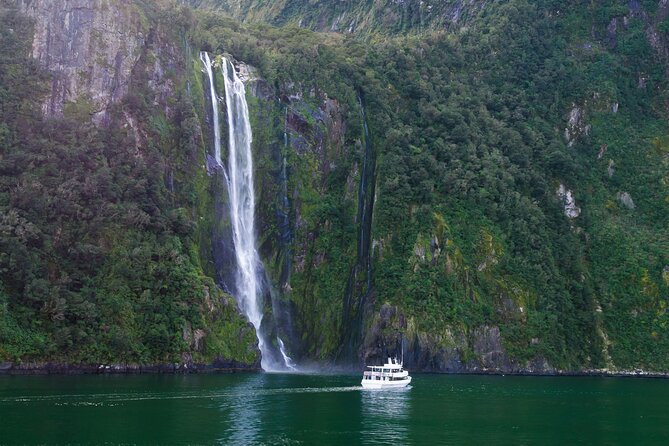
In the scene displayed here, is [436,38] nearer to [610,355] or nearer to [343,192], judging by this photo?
[343,192]

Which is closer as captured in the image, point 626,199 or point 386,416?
point 386,416

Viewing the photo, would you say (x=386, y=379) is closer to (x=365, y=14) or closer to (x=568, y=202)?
(x=568, y=202)

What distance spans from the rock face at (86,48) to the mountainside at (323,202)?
231 mm

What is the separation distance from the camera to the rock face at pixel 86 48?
91.6 meters

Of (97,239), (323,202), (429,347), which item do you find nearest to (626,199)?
(429,347)

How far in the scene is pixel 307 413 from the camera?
50625 mm

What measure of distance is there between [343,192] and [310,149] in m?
6.72

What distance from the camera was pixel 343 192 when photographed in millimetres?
104375

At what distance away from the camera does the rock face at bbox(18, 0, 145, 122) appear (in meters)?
91.6

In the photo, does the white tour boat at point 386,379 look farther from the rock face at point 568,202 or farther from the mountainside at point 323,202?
A: the rock face at point 568,202

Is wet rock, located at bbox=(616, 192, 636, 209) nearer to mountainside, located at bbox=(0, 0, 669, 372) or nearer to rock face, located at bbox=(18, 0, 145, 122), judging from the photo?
mountainside, located at bbox=(0, 0, 669, 372)

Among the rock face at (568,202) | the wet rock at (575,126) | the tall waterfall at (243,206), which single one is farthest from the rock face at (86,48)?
the wet rock at (575,126)

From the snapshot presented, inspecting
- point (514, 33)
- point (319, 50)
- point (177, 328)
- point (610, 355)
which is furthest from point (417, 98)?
point (177, 328)

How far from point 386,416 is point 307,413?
4897 millimetres
